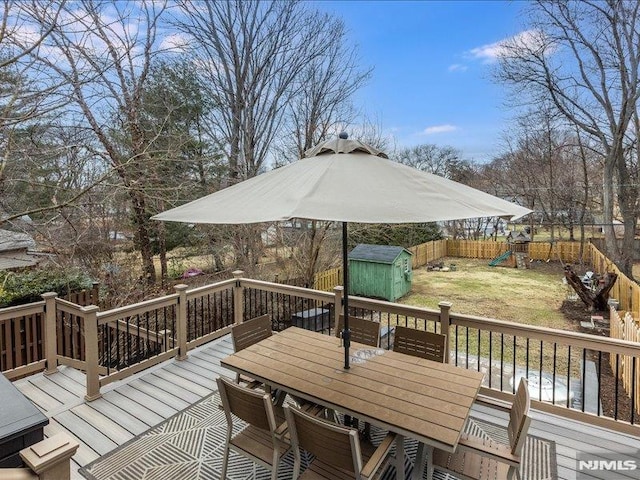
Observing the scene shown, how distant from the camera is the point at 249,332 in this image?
350cm

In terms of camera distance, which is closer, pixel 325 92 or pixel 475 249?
pixel 325 92

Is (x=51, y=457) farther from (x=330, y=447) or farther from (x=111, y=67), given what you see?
(x=111, y=67)

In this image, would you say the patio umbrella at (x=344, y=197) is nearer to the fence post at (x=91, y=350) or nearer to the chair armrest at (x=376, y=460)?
the chair armrest at (x=376, y=460)

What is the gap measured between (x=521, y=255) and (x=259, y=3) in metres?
17.3

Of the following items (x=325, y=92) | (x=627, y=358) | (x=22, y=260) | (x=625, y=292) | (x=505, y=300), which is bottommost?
(x=505, y=300)

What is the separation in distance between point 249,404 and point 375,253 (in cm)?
1113

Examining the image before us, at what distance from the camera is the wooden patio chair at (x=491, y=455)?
1949 millimetres

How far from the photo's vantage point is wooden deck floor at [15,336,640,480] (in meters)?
2.93

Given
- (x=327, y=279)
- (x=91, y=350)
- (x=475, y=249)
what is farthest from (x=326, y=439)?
(x=475, y=249)

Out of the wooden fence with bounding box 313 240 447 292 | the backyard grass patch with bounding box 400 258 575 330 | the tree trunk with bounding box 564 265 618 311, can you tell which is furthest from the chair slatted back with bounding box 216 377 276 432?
the tree trunk with bounding box 564 265 618 311

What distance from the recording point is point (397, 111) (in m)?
10.5

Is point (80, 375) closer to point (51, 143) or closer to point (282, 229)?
point (51, 143)

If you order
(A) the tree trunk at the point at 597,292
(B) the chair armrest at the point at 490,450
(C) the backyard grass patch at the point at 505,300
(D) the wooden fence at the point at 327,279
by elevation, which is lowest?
(C) the backyard grass patch at the point at 505,300

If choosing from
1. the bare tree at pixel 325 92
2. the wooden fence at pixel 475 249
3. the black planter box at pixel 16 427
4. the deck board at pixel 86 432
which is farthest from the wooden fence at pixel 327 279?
the wooden fence at pixel 475 249
